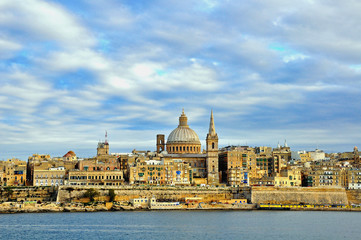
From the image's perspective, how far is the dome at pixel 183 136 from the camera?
120m

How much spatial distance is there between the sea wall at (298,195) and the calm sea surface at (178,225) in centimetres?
1286

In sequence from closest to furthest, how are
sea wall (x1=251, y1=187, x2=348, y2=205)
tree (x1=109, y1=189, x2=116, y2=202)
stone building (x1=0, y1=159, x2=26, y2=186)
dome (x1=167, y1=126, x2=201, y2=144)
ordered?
tree (x1=109, y1=189, x2=116, y2=202), sea wall (x1=251, y1=187, x2=348, y2=205), stone building (x1=0, y1=159, x2=26, y2=186), dome (x1=167, y1=126, x2=201, y2=144)

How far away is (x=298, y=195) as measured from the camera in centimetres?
9562

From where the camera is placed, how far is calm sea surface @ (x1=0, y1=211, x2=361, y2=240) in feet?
189

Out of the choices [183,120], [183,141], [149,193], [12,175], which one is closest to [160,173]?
[149,193]

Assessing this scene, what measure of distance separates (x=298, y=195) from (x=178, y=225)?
34.7 m

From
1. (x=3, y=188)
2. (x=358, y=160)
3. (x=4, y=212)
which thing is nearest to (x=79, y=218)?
(x=4, y=212)

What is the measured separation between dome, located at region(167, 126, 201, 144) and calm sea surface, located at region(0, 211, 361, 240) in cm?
3905

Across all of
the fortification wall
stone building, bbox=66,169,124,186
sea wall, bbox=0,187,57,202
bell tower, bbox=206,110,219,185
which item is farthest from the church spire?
sea wall, bbox=0,187,57,202

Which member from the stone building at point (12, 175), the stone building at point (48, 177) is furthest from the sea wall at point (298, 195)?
the stone building at point (12, 175)

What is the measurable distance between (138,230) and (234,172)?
4524 cm

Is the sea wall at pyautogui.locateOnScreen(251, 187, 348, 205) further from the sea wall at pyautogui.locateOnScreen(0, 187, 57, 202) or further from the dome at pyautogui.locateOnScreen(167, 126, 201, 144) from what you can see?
the sea wall at pyautogui.locateOnScreen(0, 187, 57, 202)

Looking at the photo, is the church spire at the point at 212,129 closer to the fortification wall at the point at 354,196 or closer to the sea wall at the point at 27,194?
the fortification wall at the point at 354,196

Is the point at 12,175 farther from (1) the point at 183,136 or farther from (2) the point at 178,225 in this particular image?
(2) the point at 178,225
